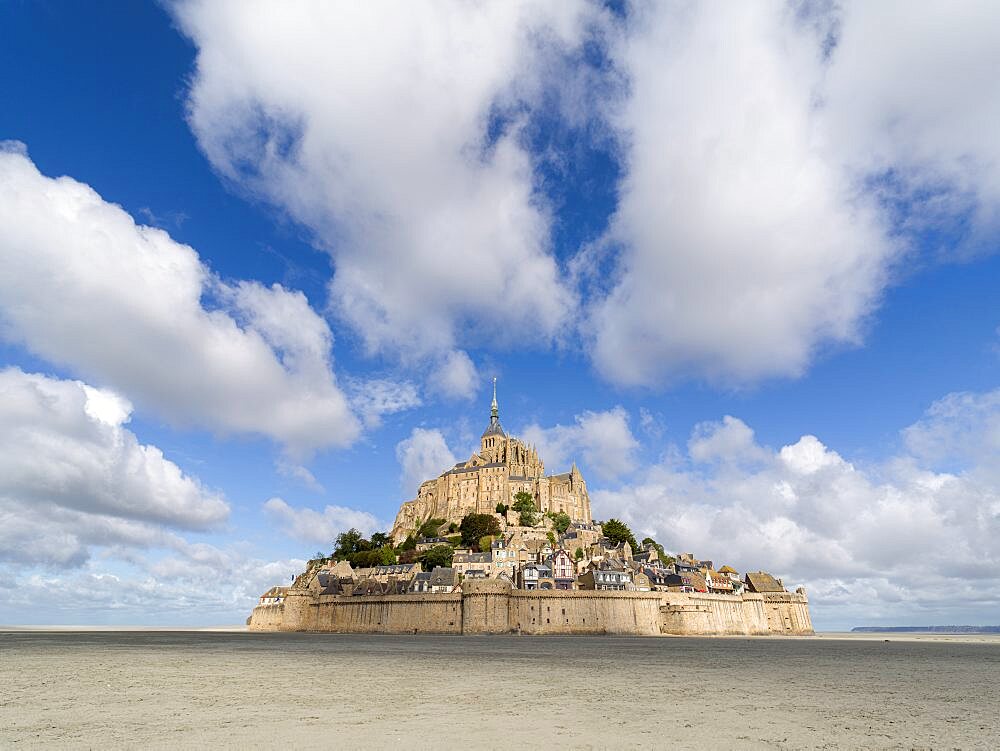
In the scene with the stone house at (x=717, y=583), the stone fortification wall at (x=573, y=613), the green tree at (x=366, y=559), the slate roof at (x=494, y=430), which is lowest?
the stone fortification wall at (x=573, y=613)

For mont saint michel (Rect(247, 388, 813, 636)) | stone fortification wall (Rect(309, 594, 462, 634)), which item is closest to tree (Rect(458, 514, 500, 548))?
mont saint michel (Rect(247, 388, 813, 636))

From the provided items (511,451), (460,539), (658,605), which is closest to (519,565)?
(658,605)

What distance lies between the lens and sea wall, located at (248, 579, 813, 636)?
74062mm

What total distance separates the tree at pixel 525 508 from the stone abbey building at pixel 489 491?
208 centimetres

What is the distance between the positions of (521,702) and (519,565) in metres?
68.8

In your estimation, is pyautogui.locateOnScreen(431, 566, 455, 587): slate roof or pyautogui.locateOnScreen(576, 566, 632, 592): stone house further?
pyautogui.locateOnScreen(431, 566, 455, 587): slate roof

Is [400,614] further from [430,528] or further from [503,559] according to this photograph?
[430,528]

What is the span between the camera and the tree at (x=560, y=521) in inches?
4619

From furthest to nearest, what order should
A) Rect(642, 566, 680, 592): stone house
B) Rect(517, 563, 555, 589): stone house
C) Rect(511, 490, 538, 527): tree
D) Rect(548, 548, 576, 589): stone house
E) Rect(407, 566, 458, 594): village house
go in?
Rect(511, 490, 538, 527): tree < Rect(548, 548, 576, 589): stone house < Rect(642, 566, 680, 592): stone house < Rect(407, 566, 458, 594): village house < Rect(517, 563, 555, 589): stone house

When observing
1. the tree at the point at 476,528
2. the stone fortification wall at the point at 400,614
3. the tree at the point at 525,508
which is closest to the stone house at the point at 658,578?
the stone fortification wall at the point at 400,614

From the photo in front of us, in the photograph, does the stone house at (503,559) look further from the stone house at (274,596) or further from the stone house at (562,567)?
the stone house at (274,596)

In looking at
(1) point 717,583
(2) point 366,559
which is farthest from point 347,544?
(1) point 717,583

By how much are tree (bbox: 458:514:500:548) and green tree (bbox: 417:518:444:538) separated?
894 centimetres

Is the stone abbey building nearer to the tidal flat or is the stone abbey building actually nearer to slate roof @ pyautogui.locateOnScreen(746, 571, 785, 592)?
slate roof @ pyautogui.locateOnScreen(746, 571, 785, 592)
